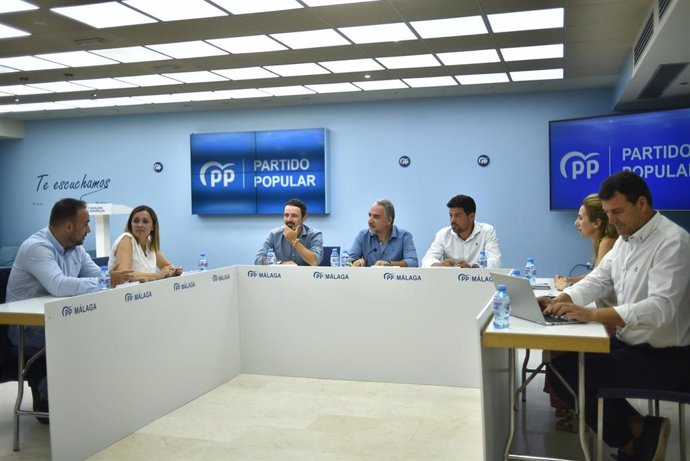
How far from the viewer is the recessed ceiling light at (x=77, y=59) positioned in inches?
244

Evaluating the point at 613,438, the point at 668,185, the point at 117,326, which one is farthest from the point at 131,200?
the point at 613,438

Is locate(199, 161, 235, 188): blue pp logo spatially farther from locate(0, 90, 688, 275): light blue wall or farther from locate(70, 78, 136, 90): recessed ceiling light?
locate(70, 78, 136, 90): recessed ceiling light

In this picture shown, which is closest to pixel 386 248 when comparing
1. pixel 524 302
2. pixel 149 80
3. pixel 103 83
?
pixel 524 302

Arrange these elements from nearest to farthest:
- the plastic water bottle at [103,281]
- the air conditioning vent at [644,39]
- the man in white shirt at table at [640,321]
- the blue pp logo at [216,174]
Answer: the man in white shirt at table at [640,321] → the plastic water bottle at [103,281] → the air conditioning vent at [644,39] → the blue pp logo at [216,174]

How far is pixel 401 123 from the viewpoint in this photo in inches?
358

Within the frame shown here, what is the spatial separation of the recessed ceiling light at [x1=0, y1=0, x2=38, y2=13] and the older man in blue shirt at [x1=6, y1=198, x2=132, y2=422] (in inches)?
66.8

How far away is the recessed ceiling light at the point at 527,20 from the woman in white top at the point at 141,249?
326 cm

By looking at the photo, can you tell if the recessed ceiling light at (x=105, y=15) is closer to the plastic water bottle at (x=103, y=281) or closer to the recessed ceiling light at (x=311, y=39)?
the recessed ceiling light at (x=311, y=39)

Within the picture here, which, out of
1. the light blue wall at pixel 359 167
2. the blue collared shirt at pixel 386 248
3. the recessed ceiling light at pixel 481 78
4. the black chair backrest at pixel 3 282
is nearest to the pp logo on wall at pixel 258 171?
the light blue wall at pixel 359 167

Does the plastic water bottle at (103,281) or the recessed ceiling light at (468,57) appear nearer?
the plastic water bottle at (103,281)

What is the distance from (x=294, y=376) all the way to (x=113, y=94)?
5.20m

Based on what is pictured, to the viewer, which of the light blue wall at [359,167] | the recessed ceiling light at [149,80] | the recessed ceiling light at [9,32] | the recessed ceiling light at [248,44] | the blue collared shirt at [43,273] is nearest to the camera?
the blue collared shirt at [43,273]

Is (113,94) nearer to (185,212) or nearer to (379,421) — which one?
(185,212)

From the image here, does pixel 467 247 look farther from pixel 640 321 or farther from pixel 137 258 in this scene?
pixel 137 258
